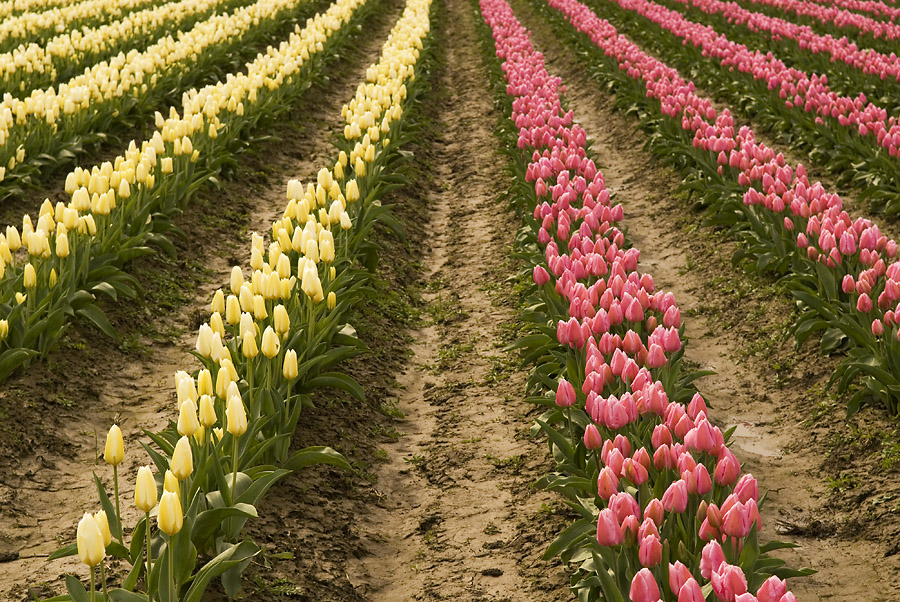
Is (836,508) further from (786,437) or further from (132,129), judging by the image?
(132,129)

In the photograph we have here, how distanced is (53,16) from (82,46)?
3875 mm

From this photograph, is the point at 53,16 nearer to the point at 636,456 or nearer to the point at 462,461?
the point at 462,461

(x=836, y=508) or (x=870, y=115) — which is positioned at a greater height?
(x=870, y=115)

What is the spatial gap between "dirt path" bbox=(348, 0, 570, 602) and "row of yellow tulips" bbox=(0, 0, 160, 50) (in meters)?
11.0

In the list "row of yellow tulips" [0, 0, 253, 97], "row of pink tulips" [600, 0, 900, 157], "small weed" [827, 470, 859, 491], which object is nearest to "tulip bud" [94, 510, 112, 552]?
"small weed" [827, 470, 859, 491]

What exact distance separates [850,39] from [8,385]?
653 inches

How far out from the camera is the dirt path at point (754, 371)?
4234 mm

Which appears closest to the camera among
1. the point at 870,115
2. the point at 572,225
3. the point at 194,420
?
the point at 194,420

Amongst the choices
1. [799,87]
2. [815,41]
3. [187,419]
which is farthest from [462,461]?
[815,41]

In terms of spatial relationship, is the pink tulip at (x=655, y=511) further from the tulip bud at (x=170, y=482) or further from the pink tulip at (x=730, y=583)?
the tulip bud at (x=170, y=482)

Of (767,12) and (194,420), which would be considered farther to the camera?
(767,12)

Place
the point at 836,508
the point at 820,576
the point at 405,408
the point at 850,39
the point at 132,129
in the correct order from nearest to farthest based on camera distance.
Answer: the point at 820,576 → the point at 836,508 → the point at 405,408 → the point at 132,129 → the point at 850,39

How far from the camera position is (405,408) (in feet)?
→ 19.6

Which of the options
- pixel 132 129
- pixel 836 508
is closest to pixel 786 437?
pixel 836 508
